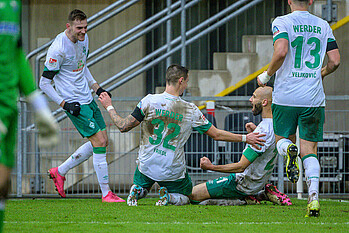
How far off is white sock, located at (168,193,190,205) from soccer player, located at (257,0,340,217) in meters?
1.34

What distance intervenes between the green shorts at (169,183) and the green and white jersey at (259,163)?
1.66 feet

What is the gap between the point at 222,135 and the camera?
18.1ft

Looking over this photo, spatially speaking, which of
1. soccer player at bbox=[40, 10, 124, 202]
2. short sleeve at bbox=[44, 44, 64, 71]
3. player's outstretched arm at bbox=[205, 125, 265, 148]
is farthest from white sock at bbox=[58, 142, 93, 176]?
player's outstretched arm at bbox=[205, 125, 265, 148]

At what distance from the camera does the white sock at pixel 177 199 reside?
5.67 m

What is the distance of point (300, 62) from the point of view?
4.73 meters

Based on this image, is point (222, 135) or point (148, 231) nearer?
point (148, 231)

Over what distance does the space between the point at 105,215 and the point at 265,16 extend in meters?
7.40

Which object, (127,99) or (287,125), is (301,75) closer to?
(287,125)

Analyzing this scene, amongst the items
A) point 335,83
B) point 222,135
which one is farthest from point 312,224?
point 335,83

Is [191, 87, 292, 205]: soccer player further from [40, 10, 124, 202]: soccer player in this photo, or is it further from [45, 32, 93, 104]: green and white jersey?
[45, 32, 93, 104]: green and white jersey

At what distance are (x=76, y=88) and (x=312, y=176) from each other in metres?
2.80

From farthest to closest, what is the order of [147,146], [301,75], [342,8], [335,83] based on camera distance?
1. [335,83]
2. [342,8]
3. [147,146]
4. [301,75]

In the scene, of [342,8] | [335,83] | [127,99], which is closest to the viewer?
[127,99]

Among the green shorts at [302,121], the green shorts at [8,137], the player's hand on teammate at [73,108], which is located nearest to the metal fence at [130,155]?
the player's hand on teammate at [73,108]
